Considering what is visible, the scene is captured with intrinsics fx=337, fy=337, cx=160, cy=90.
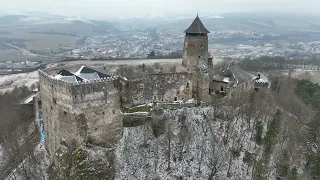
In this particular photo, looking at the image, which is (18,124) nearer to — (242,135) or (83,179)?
(83,179)

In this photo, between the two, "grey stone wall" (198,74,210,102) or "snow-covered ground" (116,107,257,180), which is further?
"grey stone wall" (198,74,210,102)

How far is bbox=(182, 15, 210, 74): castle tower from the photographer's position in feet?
146

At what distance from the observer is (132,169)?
112 feet

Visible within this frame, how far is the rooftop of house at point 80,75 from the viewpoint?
3209 centimetres

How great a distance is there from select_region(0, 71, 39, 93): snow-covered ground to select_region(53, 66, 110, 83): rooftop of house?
4532 cm

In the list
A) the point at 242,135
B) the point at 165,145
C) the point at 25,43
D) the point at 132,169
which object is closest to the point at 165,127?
the point at 165,145

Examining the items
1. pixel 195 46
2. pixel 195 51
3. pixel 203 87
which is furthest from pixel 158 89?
pixel 195 46

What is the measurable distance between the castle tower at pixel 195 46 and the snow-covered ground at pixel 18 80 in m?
45.4

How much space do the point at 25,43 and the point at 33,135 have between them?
15404 centimetres

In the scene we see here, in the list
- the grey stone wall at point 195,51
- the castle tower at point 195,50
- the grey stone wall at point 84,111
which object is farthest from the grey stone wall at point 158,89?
the grey stone wall at point 84,111

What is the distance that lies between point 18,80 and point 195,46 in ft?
180

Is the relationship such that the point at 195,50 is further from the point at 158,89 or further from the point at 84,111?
the point at 84,111

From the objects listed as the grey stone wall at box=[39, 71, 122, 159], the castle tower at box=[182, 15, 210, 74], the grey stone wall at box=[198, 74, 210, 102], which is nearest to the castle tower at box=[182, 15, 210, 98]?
the castle tower at box=[182, 15, 210, 74]

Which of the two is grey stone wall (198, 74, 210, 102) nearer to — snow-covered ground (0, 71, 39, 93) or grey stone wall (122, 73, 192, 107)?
grey stone wall (122, 73, 192, 107)
